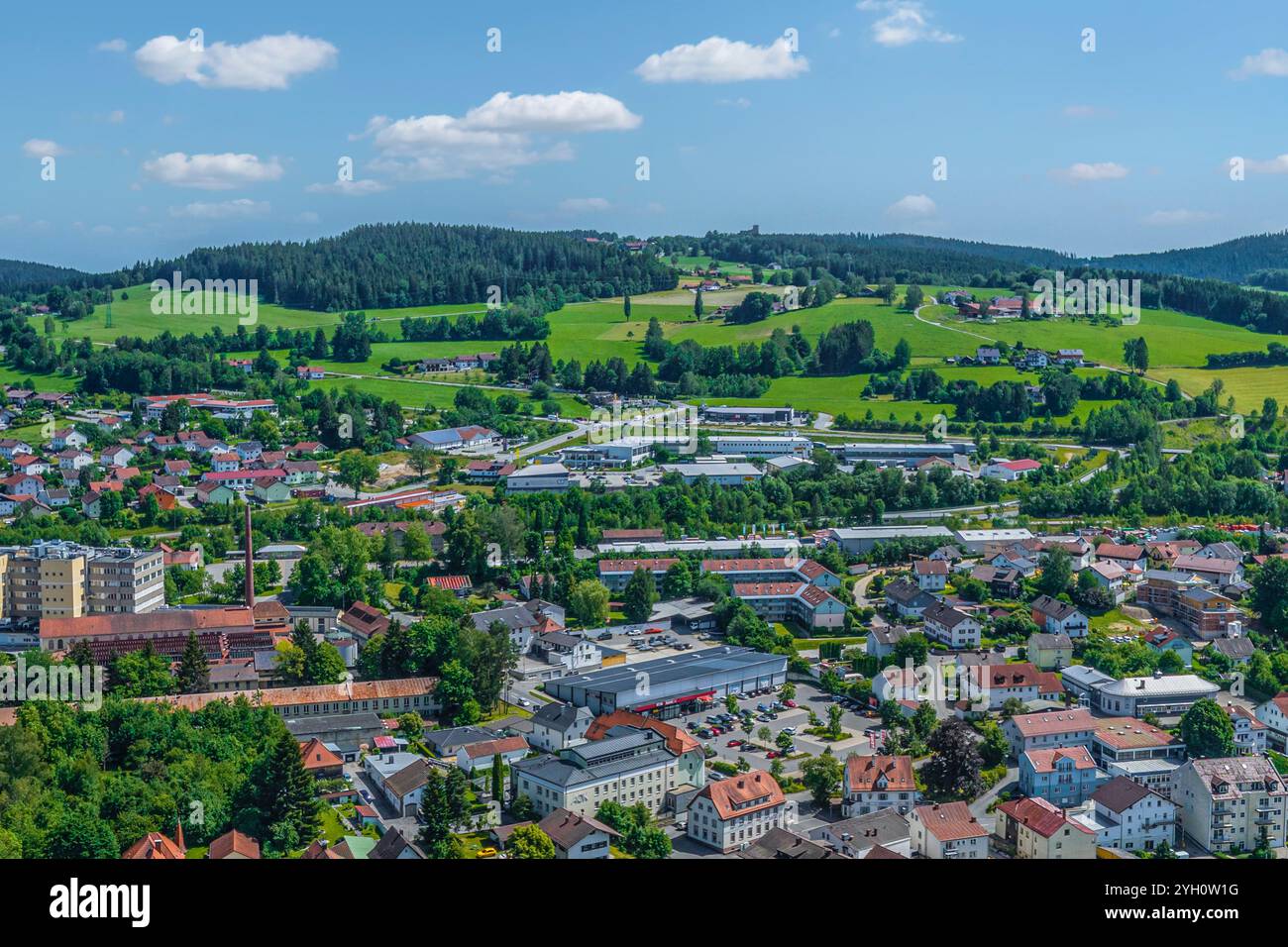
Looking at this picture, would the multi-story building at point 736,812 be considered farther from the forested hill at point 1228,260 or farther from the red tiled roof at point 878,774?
the forested hill at point 1228,260

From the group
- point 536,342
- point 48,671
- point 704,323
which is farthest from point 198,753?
point 704,323

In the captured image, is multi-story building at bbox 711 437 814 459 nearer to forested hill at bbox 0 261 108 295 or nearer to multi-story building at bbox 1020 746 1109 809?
multi-story building at bbox 1020 746 1109 809

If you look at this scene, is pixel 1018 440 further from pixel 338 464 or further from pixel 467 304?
pixel 467 304

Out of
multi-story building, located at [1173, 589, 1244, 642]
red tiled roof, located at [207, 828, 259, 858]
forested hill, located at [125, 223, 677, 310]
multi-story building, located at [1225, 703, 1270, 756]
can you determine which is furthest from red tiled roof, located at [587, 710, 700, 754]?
forested hill, located at [125, 223, 677, 310]

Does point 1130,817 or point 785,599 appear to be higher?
point 785,599

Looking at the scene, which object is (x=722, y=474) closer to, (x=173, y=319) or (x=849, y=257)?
(x=173, y=319)

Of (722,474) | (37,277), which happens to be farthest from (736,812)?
(37,277)
